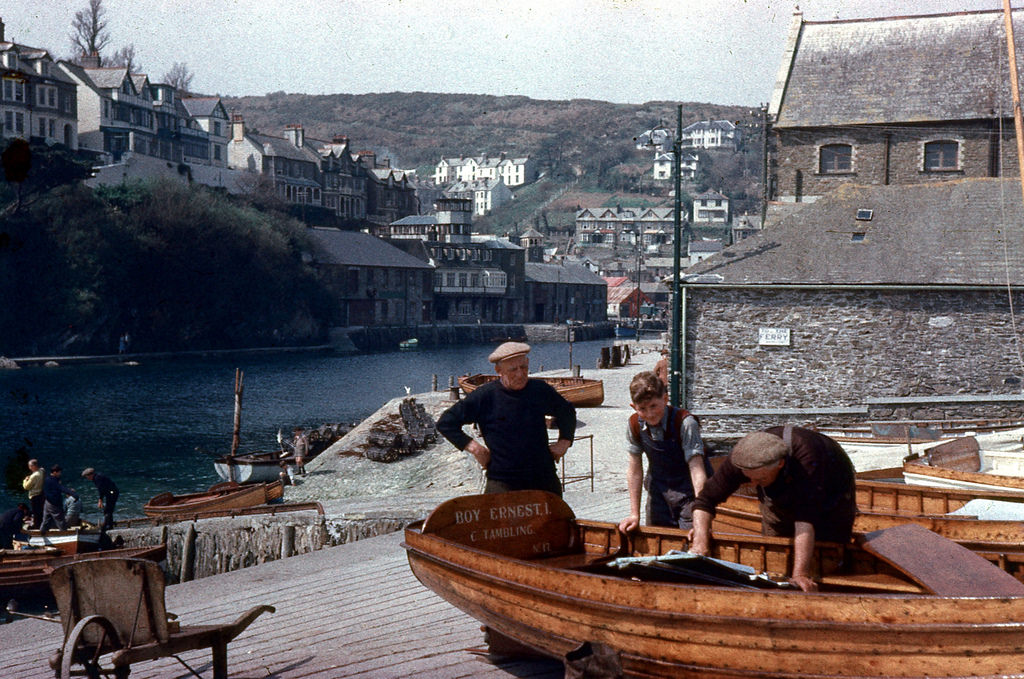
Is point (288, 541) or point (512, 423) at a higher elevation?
point (512, 423)

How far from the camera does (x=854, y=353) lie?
86.3ft

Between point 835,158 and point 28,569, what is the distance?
29.1m

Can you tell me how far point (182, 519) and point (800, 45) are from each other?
28.5 metres

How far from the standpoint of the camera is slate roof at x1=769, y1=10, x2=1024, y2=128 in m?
34.3

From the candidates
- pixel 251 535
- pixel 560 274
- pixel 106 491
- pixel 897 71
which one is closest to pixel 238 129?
pixel 560 274

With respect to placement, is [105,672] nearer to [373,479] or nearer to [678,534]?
[678,534]

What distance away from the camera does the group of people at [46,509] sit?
1848 cm

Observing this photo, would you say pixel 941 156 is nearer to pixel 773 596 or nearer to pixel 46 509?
pixel 46 509

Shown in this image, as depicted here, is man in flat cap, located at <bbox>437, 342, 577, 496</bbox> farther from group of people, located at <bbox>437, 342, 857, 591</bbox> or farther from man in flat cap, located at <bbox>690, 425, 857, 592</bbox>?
man in flat cap, located at <bbox>690, 425, 857, 592</bbox>

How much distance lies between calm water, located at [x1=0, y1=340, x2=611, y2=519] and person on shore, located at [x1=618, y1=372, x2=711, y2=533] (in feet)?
60.8

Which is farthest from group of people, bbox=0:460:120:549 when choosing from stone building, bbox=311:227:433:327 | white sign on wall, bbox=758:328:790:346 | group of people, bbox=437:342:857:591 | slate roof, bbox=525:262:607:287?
slate roof, bbox=525:262:607:287

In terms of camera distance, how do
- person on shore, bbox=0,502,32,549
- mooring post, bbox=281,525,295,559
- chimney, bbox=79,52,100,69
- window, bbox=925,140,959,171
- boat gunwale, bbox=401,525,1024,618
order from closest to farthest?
boat gunwale, bbox=401,525,1024,618 < mooring post, bbox=281,525,295,559 < person on shore, bbox=0,502,32,549 < window, bbox=925,140,959,171 < chimney, bbox=79,52,100,69

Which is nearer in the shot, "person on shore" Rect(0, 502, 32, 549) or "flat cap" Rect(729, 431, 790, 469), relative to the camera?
"flat cap" Rect(729, 431, 790, 469)

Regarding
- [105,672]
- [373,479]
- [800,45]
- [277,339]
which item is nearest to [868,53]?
[800,45]
